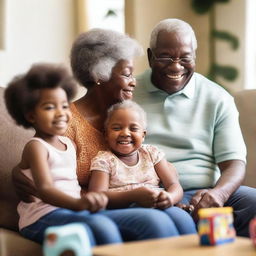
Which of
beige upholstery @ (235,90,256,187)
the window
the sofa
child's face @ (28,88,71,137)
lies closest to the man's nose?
child's face @ (28,88,71,137)

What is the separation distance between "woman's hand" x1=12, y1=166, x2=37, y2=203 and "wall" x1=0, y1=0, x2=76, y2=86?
1.56 metres

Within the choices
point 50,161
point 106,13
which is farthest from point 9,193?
point 106,13

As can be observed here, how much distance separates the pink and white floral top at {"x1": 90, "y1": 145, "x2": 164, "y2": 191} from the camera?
2.14 metres

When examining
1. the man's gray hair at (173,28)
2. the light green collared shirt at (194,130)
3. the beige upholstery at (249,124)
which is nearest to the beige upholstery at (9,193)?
the light green collared shirt at (194,130)

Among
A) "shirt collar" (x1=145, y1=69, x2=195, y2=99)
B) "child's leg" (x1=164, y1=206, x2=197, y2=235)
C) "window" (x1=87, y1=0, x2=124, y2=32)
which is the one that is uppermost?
"window" (x1=87, y1=0, x2=124, y2=32)

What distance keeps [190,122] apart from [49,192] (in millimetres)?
782

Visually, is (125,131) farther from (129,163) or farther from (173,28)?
(173,28)

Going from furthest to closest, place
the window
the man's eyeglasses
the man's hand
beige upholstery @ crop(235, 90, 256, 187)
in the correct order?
the window < beige upholstery @ crop(235, 90, 256, 187) < the man's eyeglasses < the man's hand

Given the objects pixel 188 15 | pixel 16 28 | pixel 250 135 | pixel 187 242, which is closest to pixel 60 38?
pixel 16 28

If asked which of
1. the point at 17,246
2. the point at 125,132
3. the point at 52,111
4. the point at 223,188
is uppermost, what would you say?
the point at 52,111

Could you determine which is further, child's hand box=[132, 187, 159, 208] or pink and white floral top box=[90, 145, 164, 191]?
pink and white floral top box=[90, 145, 164, 191]

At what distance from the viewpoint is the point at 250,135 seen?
8.86 ft

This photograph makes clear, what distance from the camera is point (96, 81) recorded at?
2.34 meters

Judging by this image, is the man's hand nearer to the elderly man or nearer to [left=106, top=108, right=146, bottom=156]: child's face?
the elderly man
